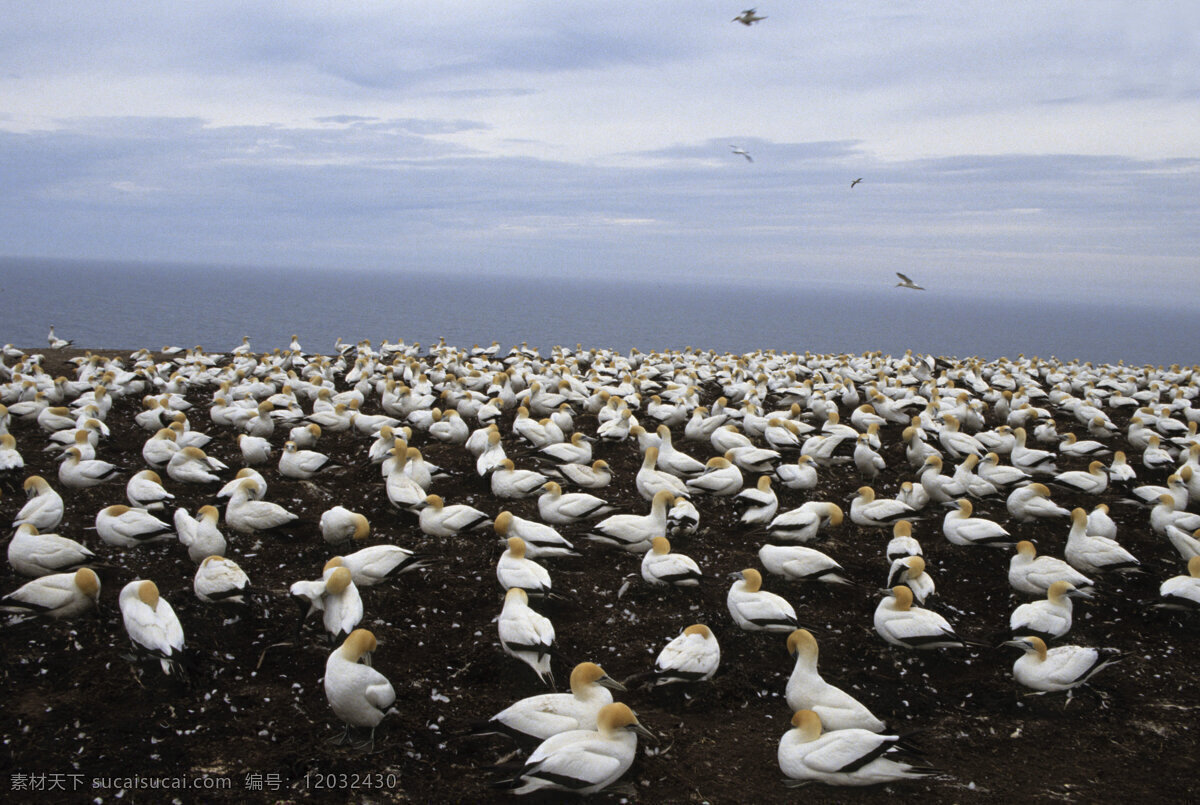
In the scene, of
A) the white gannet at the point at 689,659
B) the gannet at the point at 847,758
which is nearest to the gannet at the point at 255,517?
the white gannet at the point at 689,659

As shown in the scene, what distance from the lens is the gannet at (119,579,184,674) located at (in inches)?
190

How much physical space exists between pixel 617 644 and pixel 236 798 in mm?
2759

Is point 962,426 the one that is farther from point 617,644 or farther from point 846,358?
point 617,644

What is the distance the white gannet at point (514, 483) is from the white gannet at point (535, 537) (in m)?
1.81

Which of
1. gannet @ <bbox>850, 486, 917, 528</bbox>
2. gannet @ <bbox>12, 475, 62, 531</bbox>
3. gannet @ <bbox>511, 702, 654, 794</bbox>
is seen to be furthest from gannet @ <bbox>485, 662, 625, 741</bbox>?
gannet @ <bbox>12, 475, 62, 531</bbox>

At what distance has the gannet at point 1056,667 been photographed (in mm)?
A: 5211

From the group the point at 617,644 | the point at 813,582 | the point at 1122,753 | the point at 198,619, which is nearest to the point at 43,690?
the point at 198,619

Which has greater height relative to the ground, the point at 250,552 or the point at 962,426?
the point at 962,426

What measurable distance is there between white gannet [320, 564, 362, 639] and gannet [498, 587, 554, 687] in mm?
1052

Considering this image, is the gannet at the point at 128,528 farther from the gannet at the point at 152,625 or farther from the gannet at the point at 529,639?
the gannet at the point at 529,639

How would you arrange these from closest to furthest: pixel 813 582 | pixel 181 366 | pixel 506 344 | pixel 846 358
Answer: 1. pixel 813 582
2. pixel 181 366
3. pixel 846 358
4. pixel 506 344

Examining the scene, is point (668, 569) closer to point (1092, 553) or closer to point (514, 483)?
point (514, 483)

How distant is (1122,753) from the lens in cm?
482

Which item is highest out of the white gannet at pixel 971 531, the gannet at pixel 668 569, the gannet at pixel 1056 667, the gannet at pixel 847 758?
the white gannet at pixel 971 531
